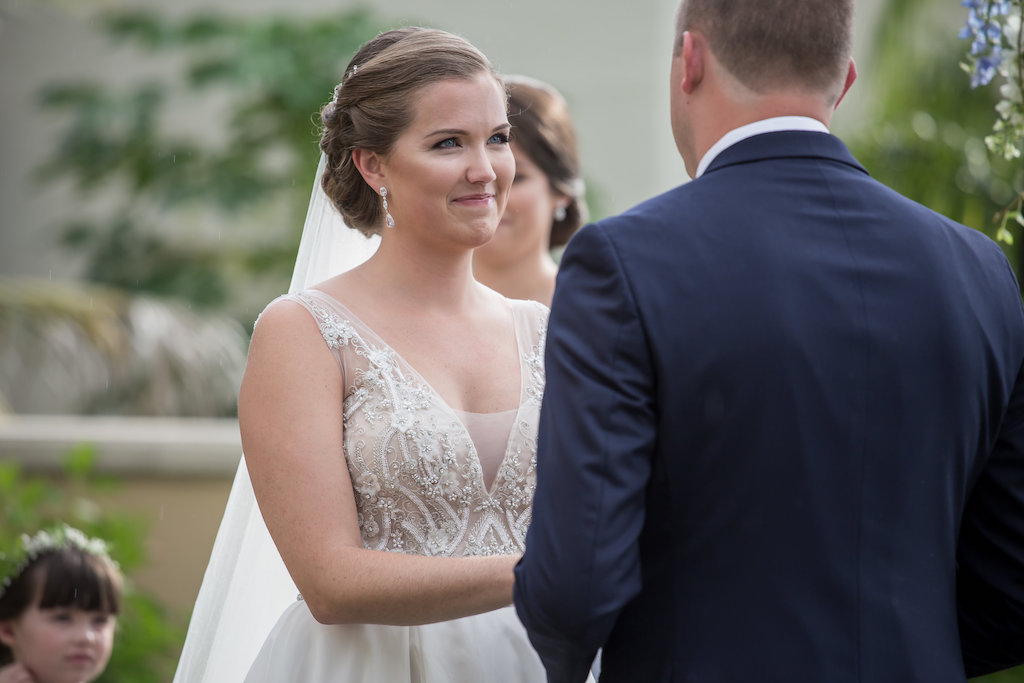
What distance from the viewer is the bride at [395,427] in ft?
8.00

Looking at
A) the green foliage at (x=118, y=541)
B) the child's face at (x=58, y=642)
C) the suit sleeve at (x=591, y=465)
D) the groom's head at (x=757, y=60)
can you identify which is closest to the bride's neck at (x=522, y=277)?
the child's face at (x=58, y=642)

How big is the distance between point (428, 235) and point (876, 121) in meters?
4.88

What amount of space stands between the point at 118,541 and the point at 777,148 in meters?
4.26

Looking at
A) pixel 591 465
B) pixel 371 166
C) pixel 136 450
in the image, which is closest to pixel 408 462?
pixel 371 166

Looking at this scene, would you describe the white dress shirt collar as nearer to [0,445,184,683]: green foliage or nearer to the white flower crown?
the white flower crown

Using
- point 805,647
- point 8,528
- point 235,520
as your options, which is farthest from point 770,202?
point 8,528

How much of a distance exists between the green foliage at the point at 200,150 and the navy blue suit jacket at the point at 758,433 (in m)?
9.48

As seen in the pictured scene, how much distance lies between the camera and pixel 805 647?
74.3 inches

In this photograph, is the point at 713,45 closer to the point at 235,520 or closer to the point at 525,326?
the point at 525,326

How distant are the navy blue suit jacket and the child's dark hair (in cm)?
251

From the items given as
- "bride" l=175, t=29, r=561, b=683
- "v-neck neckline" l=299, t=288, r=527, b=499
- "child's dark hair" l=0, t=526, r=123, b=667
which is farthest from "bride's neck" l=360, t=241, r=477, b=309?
"child's dark hair" l=0, t=526, r=123, b=667

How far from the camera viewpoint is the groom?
186cm

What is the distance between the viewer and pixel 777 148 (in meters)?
1.99

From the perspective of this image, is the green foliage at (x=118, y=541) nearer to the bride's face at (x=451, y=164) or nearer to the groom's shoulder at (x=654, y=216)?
the bride's face at (x=451, y=164)
